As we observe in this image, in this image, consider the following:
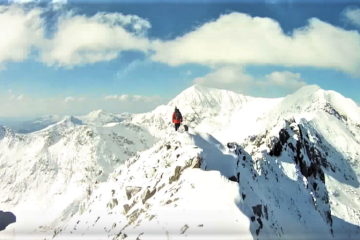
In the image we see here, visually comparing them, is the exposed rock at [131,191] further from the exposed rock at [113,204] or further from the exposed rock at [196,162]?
the exposed rock at [196,162]

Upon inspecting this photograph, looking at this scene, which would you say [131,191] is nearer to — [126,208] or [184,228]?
[126,208]

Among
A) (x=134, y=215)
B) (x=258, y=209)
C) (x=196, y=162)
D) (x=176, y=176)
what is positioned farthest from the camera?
(x=176, y=176)

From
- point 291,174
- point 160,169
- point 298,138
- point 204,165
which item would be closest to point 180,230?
point 204,165

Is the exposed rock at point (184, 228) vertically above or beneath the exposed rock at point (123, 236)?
above

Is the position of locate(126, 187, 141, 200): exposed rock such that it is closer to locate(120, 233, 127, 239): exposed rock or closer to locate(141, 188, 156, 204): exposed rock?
locate(141, 188, 156, 204): exposed rock

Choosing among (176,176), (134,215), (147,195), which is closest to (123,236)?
(134,215)

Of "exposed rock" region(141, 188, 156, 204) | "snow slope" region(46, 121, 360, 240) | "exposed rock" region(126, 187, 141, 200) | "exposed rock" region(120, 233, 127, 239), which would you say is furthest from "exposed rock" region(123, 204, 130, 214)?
"exposed rock" region(120, 233, 127, 239)

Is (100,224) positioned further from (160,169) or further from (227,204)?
(227,204)

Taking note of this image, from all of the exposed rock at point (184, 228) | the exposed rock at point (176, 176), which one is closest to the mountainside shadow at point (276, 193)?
the exposed rock at point (176, 176)

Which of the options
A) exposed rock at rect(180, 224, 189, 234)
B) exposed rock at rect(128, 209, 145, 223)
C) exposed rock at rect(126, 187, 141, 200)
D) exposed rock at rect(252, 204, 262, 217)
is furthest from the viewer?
exposed rock at rect(126, 187, 141, 200)

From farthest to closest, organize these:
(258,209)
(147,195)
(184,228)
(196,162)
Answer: (147,195) < (196,162) < (258,209) < (184,228)

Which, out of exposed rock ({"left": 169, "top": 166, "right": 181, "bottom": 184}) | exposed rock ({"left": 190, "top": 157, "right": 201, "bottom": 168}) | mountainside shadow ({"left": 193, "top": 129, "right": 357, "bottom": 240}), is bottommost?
mountainside shadow ({"left": 193, "top": 129, "right": 357, "bottom": 240})

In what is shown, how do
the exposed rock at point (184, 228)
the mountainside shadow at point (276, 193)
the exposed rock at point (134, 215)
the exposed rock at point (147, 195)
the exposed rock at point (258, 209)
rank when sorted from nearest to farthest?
1. the exposed rock at point (184, 228)
2. the exposed rock at point (258, 209)
3. the exposed rock at point (134, 215)
4. the exposed rock at point (147, 195)
5. the mountainside shadow at point (276, 193)
